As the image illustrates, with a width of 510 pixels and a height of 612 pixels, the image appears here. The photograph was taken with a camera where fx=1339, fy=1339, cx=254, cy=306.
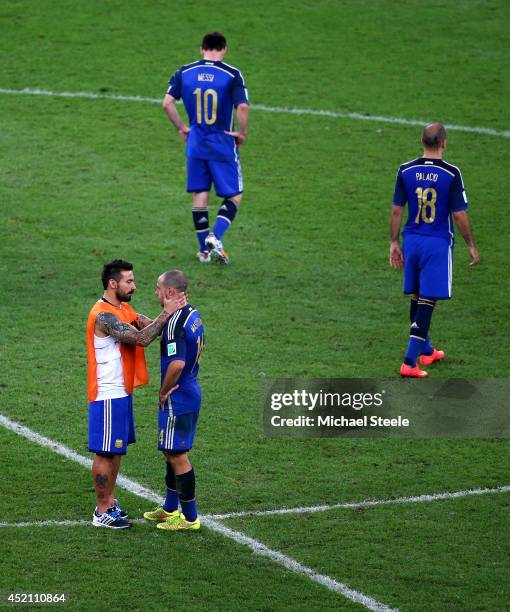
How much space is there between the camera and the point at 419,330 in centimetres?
1223

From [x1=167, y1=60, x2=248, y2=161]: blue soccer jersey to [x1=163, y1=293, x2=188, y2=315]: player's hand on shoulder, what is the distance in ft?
21.4

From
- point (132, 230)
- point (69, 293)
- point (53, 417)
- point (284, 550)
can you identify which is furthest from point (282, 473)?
point (132, 230)

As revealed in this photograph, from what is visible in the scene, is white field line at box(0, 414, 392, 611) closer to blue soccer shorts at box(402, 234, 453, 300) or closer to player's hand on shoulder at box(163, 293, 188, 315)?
player's hand on shoulder at box(163, 293, 188, 315)

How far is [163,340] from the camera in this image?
29.1 ft

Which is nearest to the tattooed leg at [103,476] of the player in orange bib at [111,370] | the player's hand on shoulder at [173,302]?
the player in orange bib at [111,370]

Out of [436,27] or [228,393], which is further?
[436,27]

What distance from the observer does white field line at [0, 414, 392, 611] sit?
8.23 meters

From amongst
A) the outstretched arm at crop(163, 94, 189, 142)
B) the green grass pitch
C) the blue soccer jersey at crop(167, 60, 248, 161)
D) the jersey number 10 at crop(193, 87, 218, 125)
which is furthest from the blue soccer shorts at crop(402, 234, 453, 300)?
the outstretched arm at crop(163, 94, 189, 142)

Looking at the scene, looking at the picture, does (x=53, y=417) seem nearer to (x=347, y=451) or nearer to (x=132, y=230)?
(x=347, y=451)

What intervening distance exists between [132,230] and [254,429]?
582cm

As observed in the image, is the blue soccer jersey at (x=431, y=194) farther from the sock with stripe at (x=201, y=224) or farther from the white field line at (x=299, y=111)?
the white field line at (x=299, y=111)

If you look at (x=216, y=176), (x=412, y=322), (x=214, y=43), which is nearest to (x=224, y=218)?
(x=216, y=176)

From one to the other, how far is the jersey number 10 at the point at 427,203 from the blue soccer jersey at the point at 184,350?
149 inches

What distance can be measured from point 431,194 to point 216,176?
12.5 feet
